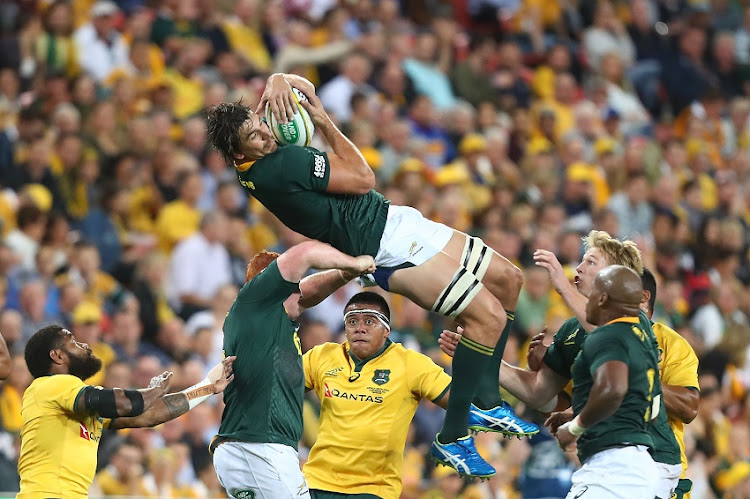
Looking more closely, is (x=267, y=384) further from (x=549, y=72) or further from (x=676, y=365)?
(x=549, y=72)

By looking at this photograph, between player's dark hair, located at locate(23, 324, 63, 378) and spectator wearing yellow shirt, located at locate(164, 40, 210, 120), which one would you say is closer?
player's dark hair, located at locate(23, 324, 63, 378)

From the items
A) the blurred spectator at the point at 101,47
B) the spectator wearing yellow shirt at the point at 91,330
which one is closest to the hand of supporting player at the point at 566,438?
the spectator wearing yellow shirt at the point at 91,330

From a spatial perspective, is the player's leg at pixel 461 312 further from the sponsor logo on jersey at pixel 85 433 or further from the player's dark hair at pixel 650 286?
the sponsor logo on jersey at pixel 85 433

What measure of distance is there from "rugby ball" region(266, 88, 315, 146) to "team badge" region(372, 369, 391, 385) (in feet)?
5.70

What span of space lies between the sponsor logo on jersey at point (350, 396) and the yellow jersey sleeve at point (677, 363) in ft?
5.58

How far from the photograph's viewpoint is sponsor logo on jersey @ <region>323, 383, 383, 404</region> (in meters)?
8.02

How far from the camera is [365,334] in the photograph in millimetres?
8172

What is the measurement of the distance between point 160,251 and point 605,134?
21.9 feet

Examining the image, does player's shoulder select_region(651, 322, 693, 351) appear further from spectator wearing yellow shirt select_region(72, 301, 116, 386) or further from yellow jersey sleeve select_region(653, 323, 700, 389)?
spectator wearing yellow shirt select_region(72, 301, 116, 386)

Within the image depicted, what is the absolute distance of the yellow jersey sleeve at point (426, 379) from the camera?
26.5 ft

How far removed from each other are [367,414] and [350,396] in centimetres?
15

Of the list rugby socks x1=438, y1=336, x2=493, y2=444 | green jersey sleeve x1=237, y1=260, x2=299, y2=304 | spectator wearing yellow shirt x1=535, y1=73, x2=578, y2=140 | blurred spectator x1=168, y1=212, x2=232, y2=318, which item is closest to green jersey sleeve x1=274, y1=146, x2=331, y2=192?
green jersey sleeve x1=237, y1=260, x2=299, y2=304

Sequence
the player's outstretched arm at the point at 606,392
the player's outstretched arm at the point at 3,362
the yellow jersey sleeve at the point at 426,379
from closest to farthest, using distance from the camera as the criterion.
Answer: the player's outstretched arm at the point at 606,392 < the player's outstretched arm at the point at 3,362 < the yellow jersey sleeve at the point at 426,379

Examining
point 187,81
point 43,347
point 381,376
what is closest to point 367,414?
point 381,376
